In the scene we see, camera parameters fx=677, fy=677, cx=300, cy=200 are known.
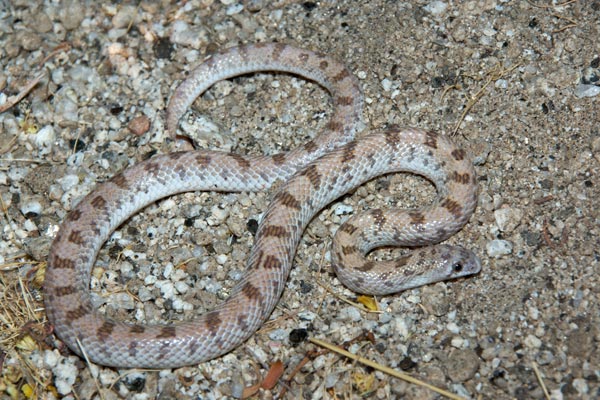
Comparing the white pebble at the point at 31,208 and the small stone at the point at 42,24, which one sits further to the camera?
the small stone at the point at 42,24

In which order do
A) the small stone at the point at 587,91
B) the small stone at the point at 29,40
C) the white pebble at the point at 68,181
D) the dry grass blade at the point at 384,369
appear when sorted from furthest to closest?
the small stone at the point at 29,40
the white pebble at the point at 68,181
the small stone at the point at 587,91
the dry grass blade at the point at 384,369

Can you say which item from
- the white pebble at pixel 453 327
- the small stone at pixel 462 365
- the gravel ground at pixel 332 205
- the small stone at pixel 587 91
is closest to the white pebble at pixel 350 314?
the gravel ground at pixel 332 205

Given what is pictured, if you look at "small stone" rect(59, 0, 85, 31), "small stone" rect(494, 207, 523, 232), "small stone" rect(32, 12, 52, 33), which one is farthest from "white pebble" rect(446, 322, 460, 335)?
"small stone" rect(32, 12, 52, 33)

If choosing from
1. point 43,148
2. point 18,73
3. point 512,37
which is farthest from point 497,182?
point 18,73

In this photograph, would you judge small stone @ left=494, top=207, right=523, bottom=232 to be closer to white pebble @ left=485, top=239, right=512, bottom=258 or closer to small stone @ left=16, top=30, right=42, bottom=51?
white pebble @ left=485, top=239, right=512, bottom=258

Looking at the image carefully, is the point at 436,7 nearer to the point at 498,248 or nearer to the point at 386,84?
the point at 386,84

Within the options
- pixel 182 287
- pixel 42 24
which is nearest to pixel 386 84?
pixel 182 287

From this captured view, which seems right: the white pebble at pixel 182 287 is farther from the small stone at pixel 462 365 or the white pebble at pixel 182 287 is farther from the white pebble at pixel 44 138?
the small stone at pixel 462 365
